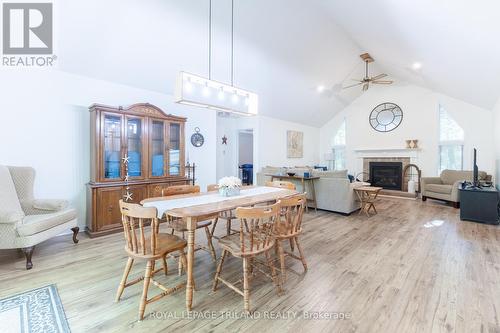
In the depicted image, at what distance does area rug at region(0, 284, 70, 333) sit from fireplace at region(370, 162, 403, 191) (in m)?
8.29

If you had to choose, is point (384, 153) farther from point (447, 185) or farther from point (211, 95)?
point (211, 95)

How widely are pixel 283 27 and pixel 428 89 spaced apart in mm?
5423

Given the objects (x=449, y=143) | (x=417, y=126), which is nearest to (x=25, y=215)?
(x=417, y=126)

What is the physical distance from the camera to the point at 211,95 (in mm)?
2600

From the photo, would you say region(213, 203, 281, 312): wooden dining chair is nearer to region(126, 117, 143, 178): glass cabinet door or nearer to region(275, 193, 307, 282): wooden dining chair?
region(275, 193, 307, 282): wooden dining chair

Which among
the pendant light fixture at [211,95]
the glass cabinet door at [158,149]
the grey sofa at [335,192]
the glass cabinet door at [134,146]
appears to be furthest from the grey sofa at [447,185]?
the glass cabinet door at [134,146]

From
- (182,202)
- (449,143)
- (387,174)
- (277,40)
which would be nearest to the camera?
(182,202)

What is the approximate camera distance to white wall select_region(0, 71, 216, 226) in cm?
305

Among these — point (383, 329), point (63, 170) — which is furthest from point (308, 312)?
point (63, 170)

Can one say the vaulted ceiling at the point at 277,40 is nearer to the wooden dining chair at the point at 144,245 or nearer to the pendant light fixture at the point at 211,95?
the pendant light fixture at the point at 211,95

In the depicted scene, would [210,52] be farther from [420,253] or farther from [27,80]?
[420,253]

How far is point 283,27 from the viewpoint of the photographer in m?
4.04

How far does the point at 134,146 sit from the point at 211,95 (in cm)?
201

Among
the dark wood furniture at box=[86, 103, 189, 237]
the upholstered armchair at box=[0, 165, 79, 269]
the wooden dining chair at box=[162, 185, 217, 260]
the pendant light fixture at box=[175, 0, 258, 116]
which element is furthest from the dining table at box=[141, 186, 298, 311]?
the upholstered armchair at box=[0, 165, 79, 269]
